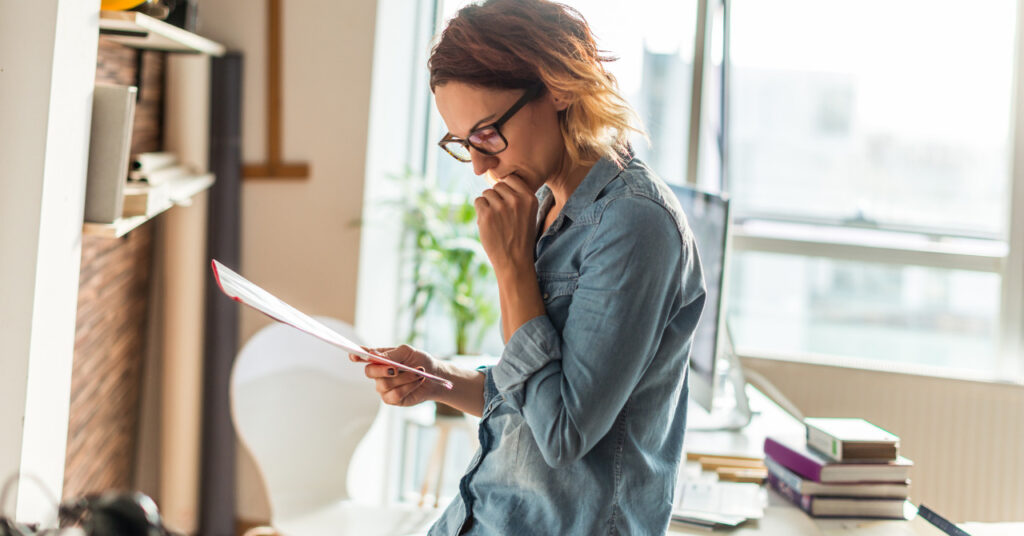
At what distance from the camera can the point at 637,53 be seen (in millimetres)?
3223

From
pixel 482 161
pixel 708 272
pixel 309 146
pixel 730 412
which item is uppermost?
pixel 309 146

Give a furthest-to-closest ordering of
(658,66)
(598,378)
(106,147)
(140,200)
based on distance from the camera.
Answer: (658,66)
(140,200)
(106,147)
(598,378)

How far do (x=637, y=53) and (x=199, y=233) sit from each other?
5.64 ft

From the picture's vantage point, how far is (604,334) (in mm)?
931

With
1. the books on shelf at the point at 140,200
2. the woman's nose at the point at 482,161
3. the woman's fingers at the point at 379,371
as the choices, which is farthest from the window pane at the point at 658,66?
the woman's nose at the point at 482,161

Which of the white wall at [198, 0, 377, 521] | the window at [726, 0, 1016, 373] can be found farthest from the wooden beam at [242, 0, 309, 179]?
the window at [726, 0, 1016, 373]

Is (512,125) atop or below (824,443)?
atop

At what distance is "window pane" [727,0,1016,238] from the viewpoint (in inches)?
120

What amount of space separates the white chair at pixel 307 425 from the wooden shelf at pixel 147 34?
786 mm

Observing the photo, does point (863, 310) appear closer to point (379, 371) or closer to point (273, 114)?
point (273, 114)

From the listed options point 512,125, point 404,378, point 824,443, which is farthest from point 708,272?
point 512,125

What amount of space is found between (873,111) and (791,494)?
1920mm

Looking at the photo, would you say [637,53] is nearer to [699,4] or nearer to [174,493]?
[699,4]

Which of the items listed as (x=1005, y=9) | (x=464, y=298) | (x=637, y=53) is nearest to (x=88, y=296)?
(x=464, y=298)
